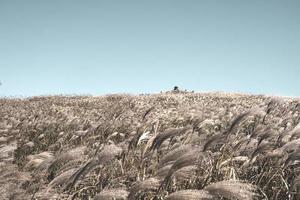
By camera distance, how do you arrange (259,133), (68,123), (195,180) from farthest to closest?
1. (68,123)
2. (259,133)
3. (195,180)

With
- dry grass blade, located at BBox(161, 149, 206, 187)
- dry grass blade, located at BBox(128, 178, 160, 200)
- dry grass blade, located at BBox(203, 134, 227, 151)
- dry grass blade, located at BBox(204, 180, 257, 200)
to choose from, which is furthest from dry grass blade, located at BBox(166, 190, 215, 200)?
dry grass blade, located at BBox(203, 134, 227, 151)

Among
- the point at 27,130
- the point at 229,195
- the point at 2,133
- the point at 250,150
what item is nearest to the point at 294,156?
the point at 229,195

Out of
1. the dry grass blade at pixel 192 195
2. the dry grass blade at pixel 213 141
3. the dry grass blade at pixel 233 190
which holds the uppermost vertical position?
the dry grass blade at pixel 213 141

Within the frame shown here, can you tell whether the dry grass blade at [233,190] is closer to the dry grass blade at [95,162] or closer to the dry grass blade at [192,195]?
the dry grass blade at [192,195]

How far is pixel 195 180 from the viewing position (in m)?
3.38

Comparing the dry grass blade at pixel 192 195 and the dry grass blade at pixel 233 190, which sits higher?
the dry grass blade at pixel 233 190

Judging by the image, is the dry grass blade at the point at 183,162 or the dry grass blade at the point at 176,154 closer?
the dry grass blade at the point at 183,162

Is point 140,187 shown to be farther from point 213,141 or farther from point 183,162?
point 213,141

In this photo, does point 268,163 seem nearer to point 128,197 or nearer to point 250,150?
point 250,150

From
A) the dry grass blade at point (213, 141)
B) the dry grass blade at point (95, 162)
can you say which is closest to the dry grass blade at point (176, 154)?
the dry grass blade at point (95, 162)

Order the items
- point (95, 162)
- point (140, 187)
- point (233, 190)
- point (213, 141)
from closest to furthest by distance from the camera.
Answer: point (233, 190) < point (140, 187) < point (95, 162) < point (213, 141)

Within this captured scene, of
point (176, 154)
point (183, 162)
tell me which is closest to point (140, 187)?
point (183, 162)

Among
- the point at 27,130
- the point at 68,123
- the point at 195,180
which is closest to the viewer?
the point at 195,180

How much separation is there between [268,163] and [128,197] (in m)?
2.35
